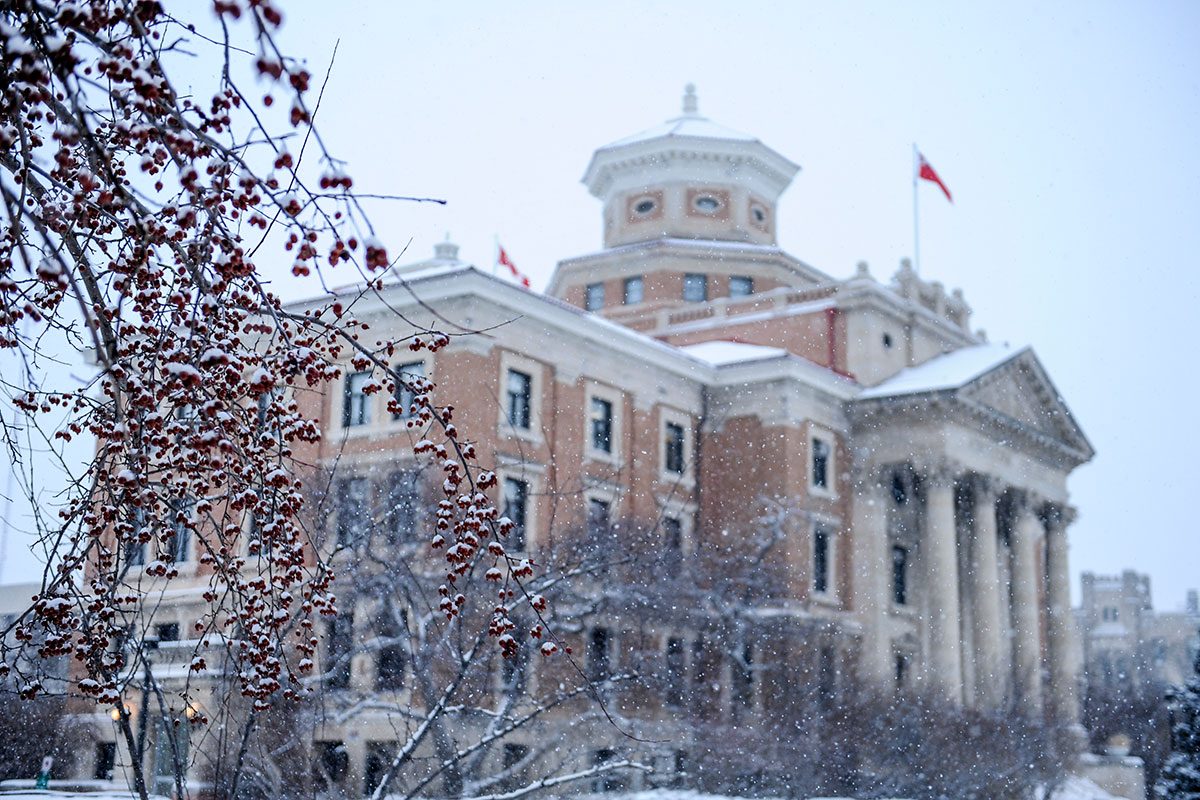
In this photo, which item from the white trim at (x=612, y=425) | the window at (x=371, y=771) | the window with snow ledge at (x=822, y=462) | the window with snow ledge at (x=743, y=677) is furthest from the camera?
the window with snow ledge at (x=822, y=462)

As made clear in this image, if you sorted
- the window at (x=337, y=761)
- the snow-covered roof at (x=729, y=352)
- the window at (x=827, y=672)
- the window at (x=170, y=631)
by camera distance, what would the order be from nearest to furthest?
1. the window at (x=337, y=761)
2. the window at (x=827, y=672)
3. the window at (x=170, y=631)
4. the snow-covered roof at (x=729, y=352)

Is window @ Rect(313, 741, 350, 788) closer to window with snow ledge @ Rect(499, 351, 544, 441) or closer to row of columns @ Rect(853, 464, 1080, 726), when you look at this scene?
window with snow ledge @ Rect(499, 351, 544, 441)

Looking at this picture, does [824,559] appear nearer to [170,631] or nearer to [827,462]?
[827,462]

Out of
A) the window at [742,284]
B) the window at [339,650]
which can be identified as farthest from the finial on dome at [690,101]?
the window at [339,650]

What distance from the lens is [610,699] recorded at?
26.2m

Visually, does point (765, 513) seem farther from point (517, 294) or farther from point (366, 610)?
point (366, 610)

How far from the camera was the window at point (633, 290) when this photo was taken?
5338 centimetres

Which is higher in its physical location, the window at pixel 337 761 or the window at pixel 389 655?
the window at pixel 389 655

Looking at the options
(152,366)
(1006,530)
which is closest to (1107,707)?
(1006,530)

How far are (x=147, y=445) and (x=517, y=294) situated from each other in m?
29.5

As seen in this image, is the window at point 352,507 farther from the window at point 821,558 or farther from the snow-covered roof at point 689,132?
the snow-covered roof at point 689,132

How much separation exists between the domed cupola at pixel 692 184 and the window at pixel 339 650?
3330 cm

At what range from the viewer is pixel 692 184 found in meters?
54.8

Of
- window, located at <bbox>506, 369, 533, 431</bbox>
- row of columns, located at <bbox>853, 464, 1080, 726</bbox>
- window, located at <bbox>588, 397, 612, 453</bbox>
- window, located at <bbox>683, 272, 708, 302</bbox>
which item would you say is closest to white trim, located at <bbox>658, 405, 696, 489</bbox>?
window, located at <bbox>588, 397, 612, 453</bbox>
